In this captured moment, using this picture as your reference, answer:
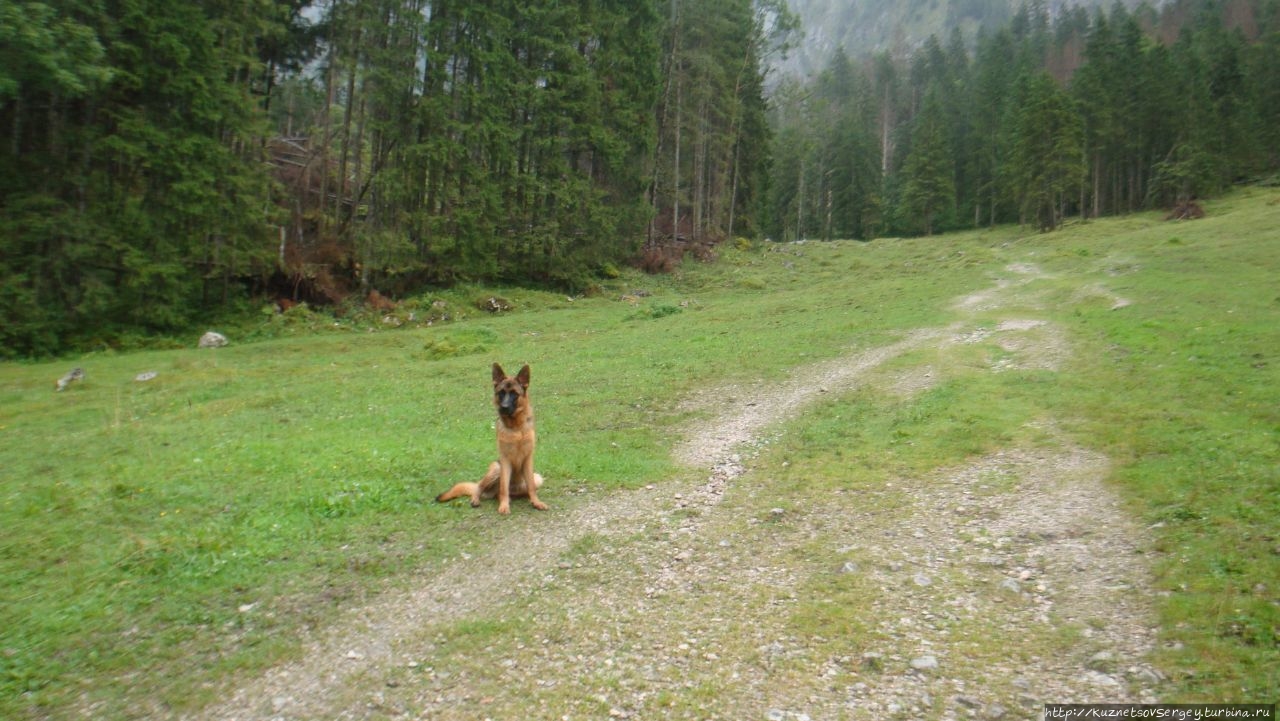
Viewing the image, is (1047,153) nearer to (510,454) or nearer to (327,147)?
(327,147)

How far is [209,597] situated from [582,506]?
13.3ft

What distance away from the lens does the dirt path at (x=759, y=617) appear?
14.5 feet

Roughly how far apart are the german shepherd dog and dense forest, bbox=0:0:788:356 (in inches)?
771

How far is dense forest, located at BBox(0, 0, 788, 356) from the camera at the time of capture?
21.5 m

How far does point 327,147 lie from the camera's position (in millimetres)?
33344

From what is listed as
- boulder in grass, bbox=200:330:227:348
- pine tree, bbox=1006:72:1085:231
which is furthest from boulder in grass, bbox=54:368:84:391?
pine tree, bbox=1006:72:1085:231

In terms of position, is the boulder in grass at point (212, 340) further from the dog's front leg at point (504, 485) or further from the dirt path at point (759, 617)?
the dirt path at point (759, 617)

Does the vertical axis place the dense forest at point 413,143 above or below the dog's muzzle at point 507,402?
above

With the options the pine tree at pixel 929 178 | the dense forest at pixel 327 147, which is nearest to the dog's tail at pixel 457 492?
the dense forest at pixel 327 147

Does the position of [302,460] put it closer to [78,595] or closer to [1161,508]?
[78,595]

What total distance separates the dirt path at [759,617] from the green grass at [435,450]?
459 mm

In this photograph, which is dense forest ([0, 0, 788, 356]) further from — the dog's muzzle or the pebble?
the pebble

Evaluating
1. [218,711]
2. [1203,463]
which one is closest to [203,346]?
[218,711]

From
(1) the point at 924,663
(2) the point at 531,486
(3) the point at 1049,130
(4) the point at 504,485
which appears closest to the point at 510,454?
(4) the point at 504,485
